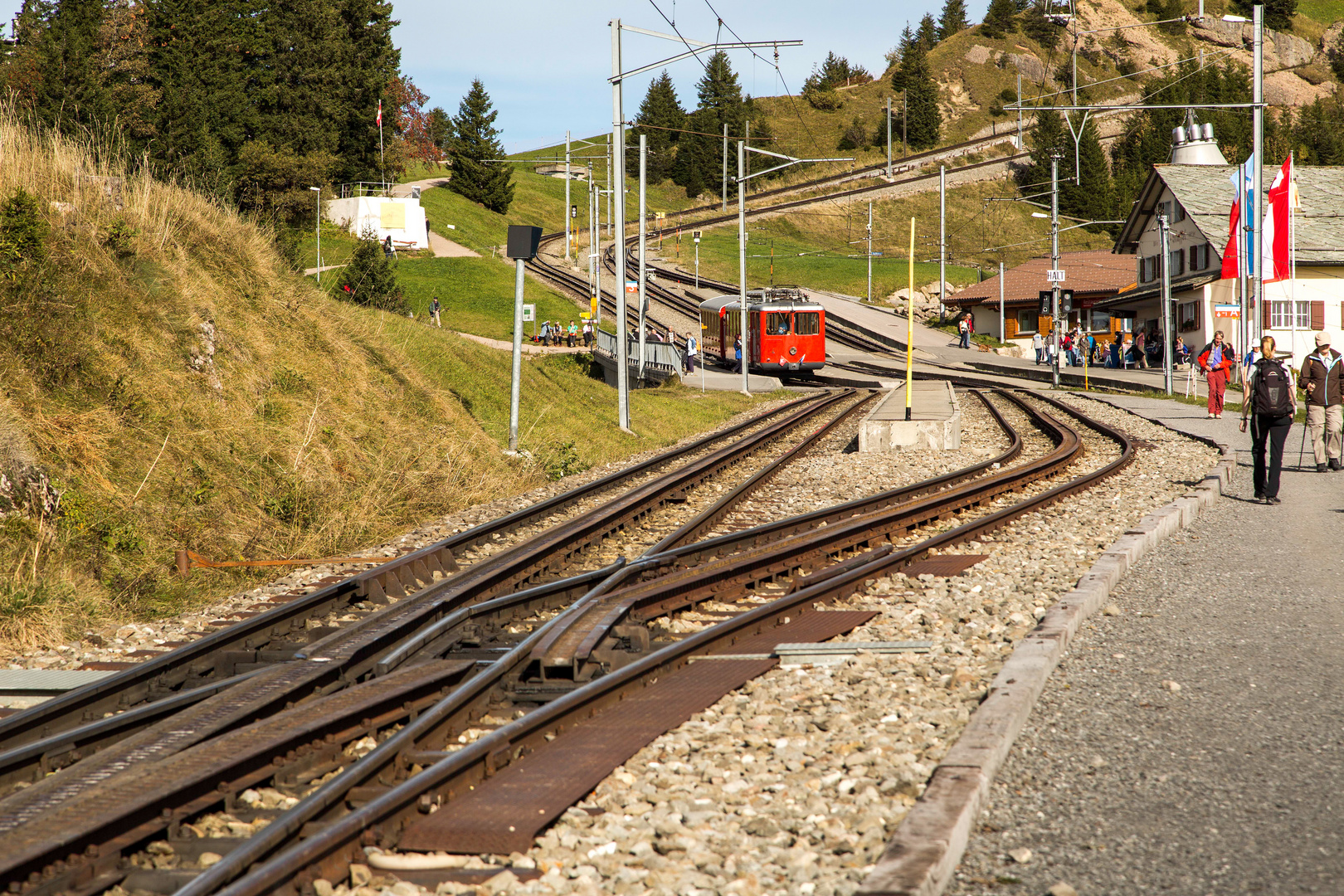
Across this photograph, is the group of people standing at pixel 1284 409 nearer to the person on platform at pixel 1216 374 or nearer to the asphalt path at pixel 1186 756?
the asphalt path at pixel 1186 756

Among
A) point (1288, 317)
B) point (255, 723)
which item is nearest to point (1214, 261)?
point (1288, 317)

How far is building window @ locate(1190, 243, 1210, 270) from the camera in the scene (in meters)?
53.6

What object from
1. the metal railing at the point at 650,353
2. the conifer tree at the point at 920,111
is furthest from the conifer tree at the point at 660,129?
the metal railing at the point at 650,353

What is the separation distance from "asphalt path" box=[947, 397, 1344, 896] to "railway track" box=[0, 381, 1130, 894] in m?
1.78

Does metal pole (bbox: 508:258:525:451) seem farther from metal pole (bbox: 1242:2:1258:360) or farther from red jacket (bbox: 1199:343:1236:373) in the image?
red jacket (bbox: 1199:343:1236:373)

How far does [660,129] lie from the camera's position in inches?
5994

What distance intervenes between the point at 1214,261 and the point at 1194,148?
16.5 meters

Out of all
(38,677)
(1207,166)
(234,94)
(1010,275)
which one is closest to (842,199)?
(1010,275)

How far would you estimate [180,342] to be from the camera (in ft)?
47.1

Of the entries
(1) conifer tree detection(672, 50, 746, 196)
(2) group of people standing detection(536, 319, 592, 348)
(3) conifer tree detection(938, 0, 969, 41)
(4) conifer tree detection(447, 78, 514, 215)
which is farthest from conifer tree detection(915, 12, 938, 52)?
(2) group of people standing detection(536, 319, 592, 348)

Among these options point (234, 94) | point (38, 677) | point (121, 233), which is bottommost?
point (38, 677)

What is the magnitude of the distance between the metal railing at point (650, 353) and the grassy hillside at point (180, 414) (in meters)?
11.4

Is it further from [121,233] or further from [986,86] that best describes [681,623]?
[986,86]

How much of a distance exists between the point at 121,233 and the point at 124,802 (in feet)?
40.7
